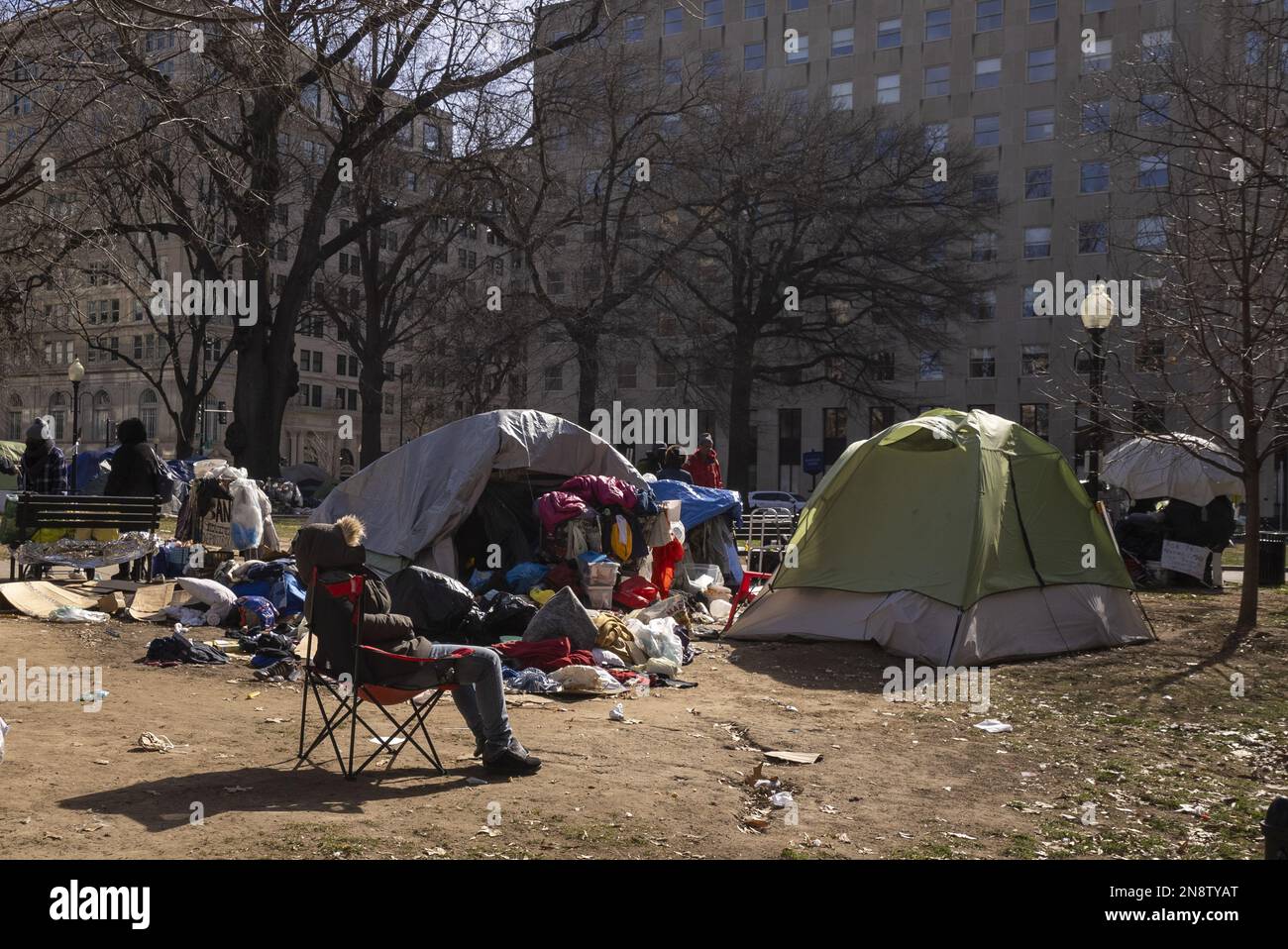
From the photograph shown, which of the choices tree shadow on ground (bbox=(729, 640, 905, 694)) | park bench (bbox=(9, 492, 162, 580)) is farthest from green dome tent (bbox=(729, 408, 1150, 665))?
park bench (bbox=(9, 492, 162, 580))

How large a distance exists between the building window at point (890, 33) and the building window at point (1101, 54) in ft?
28.7

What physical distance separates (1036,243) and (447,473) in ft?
155

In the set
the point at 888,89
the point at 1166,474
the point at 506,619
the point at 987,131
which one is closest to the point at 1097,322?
the point at 1166,474

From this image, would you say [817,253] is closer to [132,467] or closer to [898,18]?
[898,18]

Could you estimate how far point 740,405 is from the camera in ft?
134

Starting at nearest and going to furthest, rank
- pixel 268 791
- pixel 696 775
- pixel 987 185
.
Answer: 1. pixel 268 791
2. pixel 696 775
3. pixel 987 185

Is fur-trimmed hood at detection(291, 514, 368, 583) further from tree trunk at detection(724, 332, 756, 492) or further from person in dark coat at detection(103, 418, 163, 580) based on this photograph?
tree trunk at detection(724, 332, 756, 492)

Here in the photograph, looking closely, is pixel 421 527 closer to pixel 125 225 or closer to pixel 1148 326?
pixel 1148 326

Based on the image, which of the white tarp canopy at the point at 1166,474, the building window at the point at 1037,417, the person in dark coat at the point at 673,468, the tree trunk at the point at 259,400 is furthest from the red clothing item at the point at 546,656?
the building window at the point at 1037,417

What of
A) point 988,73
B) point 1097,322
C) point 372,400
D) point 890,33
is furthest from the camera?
point 890,33

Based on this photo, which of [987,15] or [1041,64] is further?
[987,15]

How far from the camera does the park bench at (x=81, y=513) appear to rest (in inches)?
535

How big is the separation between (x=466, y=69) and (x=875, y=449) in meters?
10.9

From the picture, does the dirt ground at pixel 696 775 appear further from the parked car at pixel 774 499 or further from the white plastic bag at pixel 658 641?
the parked car at pixel 774 499
